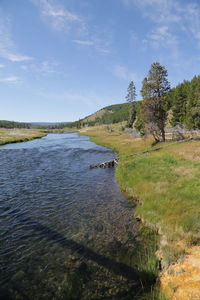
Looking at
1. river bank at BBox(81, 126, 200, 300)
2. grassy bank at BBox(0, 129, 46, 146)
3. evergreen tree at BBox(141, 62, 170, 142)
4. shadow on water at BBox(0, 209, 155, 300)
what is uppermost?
evergreen tree at BBox(141, 62, 170, 142)

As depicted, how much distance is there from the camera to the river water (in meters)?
6.68

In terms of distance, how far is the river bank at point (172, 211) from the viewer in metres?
6.12

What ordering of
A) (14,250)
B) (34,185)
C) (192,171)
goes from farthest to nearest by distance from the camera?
(34,185)
(192,171)
(14,250)

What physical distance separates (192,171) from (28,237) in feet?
47.7

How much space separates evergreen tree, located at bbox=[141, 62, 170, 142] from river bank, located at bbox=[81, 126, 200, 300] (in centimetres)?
1589

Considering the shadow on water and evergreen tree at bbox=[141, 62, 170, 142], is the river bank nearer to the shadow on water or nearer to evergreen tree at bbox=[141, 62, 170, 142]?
the shadow on water

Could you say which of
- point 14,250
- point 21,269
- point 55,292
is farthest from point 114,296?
point 14,250

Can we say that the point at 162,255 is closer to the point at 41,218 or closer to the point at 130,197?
the point at 130,197

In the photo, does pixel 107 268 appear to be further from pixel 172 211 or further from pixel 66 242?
pixel 172 211

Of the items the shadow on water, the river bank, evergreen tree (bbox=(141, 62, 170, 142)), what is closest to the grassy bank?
evergreen tree (bbox=(141, 62, 170, 142))

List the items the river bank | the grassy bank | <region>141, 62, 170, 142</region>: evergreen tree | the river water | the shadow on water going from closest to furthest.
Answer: the river bank, the shadow on water, the river water, <region>141, 62, 170, 142</region>: evergreen tree, the grassy bank

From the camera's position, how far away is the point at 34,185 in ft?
59.2

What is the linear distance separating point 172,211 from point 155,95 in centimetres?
2931

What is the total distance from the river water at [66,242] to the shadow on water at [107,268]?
0.03 metres
